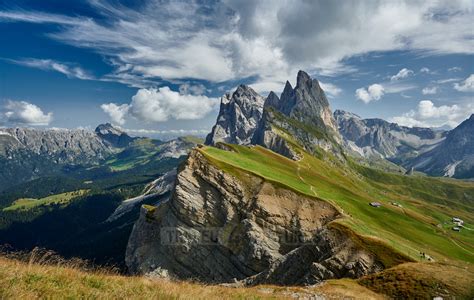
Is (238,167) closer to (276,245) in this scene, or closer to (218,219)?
(218,219)

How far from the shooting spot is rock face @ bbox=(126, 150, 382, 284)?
55594mm

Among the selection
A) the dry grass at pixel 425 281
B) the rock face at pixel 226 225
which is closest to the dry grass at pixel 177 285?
the dry grass at pixel 425 281

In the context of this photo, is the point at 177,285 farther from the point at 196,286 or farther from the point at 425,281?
the point at 425,281

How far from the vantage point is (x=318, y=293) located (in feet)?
79.4

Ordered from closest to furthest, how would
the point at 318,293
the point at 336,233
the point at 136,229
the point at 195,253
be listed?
1. the point at 318,293
2. the point at 336,233
3. the point at 195,253
4. the point at 136,229

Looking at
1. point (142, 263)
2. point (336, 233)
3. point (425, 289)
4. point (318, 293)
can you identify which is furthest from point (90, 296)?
point (142, 263)

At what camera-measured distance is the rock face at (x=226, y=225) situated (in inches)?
2189

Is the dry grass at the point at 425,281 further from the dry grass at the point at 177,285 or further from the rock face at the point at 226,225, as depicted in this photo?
the rock face at the point at 226,225

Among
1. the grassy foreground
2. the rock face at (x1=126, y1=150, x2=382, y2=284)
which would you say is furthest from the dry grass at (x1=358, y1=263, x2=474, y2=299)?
the rock face at (x1=126, y1=150, x2=382, y2=284)

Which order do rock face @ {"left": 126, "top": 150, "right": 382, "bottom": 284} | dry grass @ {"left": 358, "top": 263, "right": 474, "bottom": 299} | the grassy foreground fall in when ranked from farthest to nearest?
rock face @ {"left": 126, "top": 150, "right": 382, "bottom": 284} → dry grass @ {"left": 358, "top": 263, "right": 474, "bottom": 299} → the grassy foreground

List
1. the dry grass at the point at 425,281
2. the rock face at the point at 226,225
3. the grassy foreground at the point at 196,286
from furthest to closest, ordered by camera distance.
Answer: the rock face at the point at 226,225 < the dry grass at the point at 425,281 < the grassy foreground at the point at 196,286

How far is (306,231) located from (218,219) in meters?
16.3

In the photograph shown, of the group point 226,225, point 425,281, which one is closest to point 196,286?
point 425,281

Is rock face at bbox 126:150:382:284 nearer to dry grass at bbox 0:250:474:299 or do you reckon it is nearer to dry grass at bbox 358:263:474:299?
dry grass at bbox 358:263:474:299
